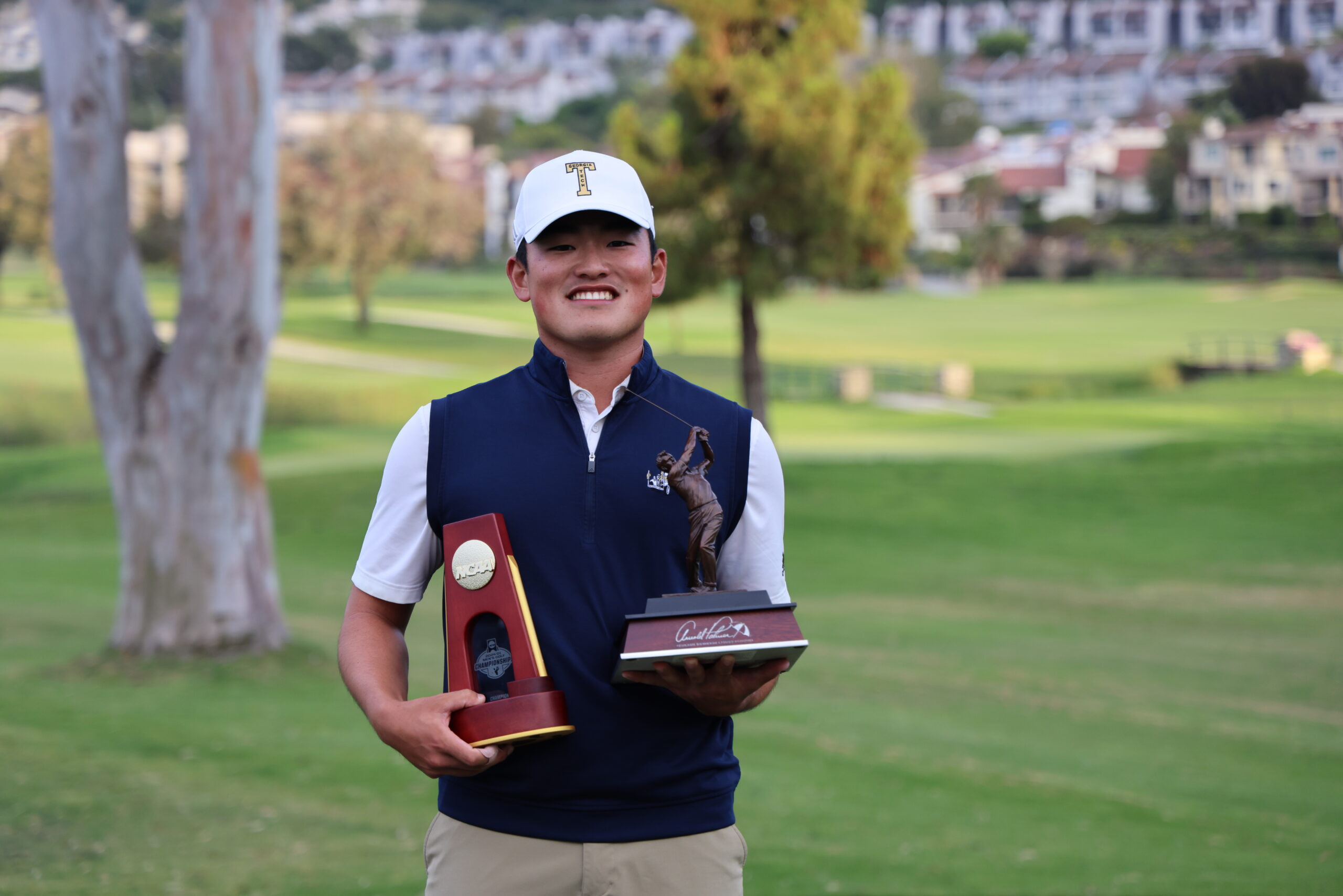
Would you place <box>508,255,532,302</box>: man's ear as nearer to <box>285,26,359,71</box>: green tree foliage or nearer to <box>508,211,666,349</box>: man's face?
<box>508,211,666,349</box>: man's face

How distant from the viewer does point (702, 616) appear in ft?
7.08

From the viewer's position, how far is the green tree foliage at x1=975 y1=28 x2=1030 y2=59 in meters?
50.0

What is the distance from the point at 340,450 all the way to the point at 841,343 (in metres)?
16.0

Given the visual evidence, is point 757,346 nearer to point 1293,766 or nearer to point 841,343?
point 1293,766

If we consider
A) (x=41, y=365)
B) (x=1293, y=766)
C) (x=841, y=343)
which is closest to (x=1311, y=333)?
(x=841, y=343)

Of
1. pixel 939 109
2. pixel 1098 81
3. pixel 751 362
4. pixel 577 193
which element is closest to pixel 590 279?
pixel 577 193

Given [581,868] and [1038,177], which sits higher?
[1038,177]

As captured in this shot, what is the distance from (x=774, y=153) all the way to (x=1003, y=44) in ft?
115

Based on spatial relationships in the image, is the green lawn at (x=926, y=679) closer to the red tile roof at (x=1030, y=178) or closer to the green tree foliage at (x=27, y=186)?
the red tile roof at (x=1030, y=178)

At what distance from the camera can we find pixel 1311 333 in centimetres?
2833

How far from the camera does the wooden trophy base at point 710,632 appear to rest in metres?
2.13

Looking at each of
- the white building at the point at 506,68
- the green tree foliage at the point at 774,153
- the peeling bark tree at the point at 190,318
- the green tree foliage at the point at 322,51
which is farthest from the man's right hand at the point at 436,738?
the green tree foliage at the point at 322,51

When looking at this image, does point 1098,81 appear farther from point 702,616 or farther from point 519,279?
point 702,616

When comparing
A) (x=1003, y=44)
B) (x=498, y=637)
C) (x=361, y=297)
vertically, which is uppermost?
(x=1003, y=44)
